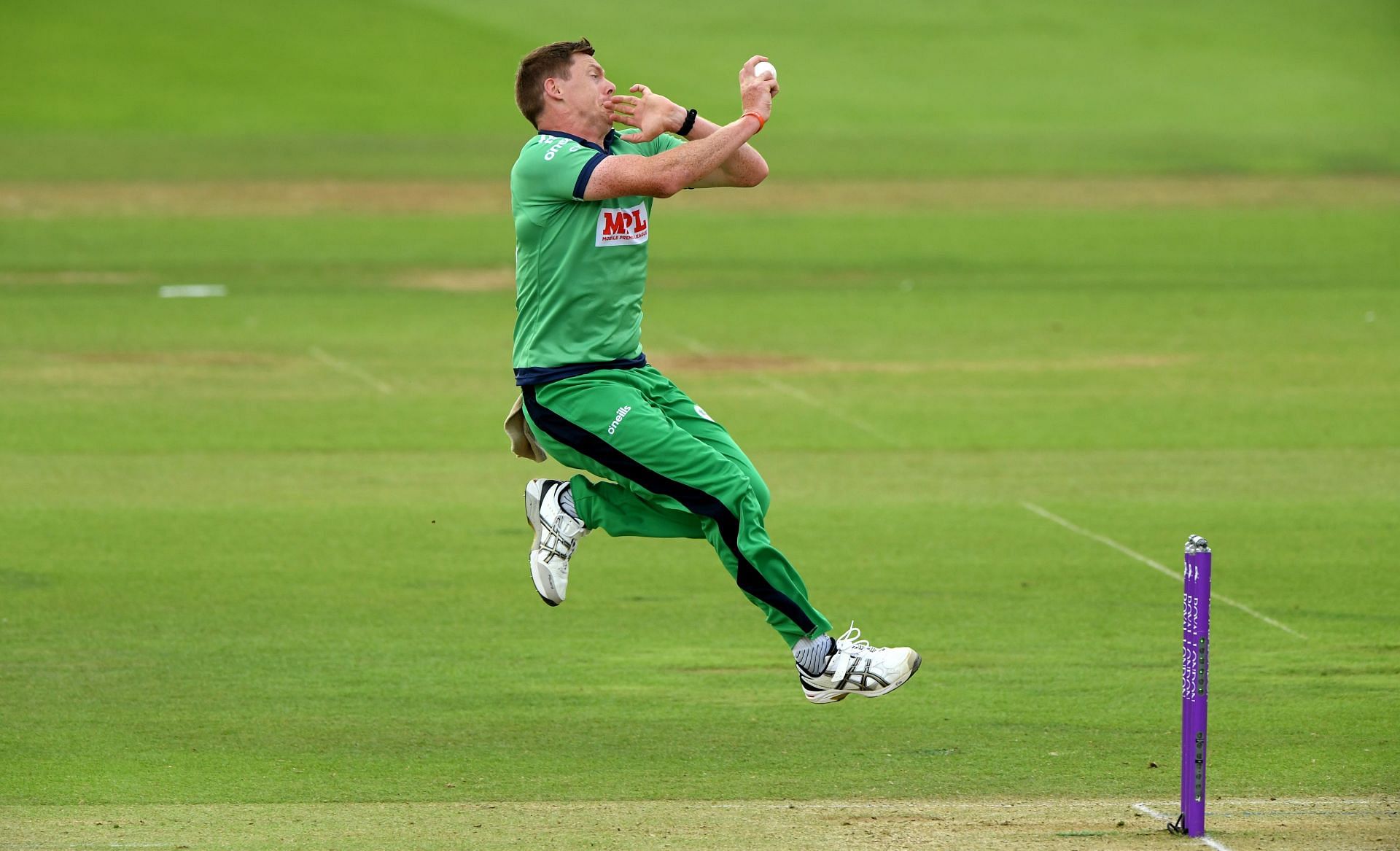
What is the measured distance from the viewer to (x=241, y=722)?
10.5 meters

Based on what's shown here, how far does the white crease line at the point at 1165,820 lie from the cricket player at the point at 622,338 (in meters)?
1.29

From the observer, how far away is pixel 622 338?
8.41 metres

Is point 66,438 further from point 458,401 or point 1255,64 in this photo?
point 1255,64

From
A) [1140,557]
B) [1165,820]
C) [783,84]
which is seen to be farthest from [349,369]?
[783,84]

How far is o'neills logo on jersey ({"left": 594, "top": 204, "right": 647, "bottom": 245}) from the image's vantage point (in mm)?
8258

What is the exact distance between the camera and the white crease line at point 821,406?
20645 mm

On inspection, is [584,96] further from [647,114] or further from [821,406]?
[821,406]

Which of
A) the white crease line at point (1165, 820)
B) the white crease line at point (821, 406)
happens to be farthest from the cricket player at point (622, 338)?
the white crease line at point (821, 406)

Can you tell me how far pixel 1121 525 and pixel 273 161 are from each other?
127ft

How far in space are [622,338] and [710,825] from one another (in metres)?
2.02

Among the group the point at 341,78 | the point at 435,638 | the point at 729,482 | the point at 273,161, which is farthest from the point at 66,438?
the point at 341,78

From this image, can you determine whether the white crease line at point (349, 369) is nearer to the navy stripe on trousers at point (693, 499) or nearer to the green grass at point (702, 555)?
the green grass at point (702, 555)

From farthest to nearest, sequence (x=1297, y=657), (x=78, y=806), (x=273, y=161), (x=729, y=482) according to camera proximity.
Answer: (x=273, y=161) → (x=1297, y=657) → (x=78, y=806) → (x=729, y=482)

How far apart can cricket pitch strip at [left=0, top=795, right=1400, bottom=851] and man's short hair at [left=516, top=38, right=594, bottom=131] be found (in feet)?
9.40
